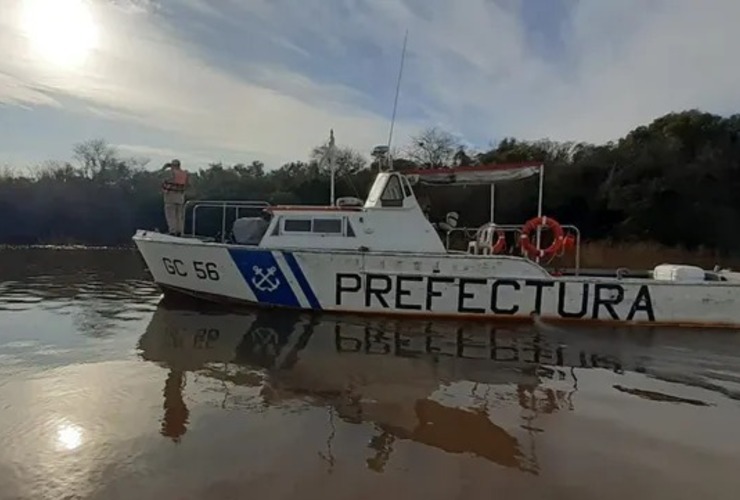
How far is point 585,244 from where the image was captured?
2316cm

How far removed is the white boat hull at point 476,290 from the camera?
9.73 metres

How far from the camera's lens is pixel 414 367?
688 cm

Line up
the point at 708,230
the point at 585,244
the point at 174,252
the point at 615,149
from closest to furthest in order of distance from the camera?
1. the point at 174,252
2. the point at 585,244
3. the point at 708,230
4. the point at 615,149

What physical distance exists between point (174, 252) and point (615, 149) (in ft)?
73.6

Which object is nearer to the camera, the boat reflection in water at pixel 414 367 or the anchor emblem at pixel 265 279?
the boat reflection in water at pixel 414 367

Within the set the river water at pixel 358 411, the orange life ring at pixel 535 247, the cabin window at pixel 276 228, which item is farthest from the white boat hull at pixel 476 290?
the orange life ring at pixel 535 247

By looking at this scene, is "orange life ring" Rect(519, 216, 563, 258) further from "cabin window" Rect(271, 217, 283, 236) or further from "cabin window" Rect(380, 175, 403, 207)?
"cabin window" Rect(271, 217, 283, 236)

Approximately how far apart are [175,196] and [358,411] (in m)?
6.93

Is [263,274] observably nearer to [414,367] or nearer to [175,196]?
[175,196]

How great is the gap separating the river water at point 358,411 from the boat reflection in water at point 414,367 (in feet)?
0.10

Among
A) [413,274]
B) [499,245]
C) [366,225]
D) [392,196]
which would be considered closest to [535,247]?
[499,245]

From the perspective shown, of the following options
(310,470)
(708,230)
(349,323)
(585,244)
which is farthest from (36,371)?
(708,230)

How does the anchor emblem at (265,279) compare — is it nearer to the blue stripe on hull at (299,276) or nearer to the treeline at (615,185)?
the blue stripe on hull at (299,276)

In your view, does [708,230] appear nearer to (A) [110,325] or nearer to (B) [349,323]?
(B) [349,323]
